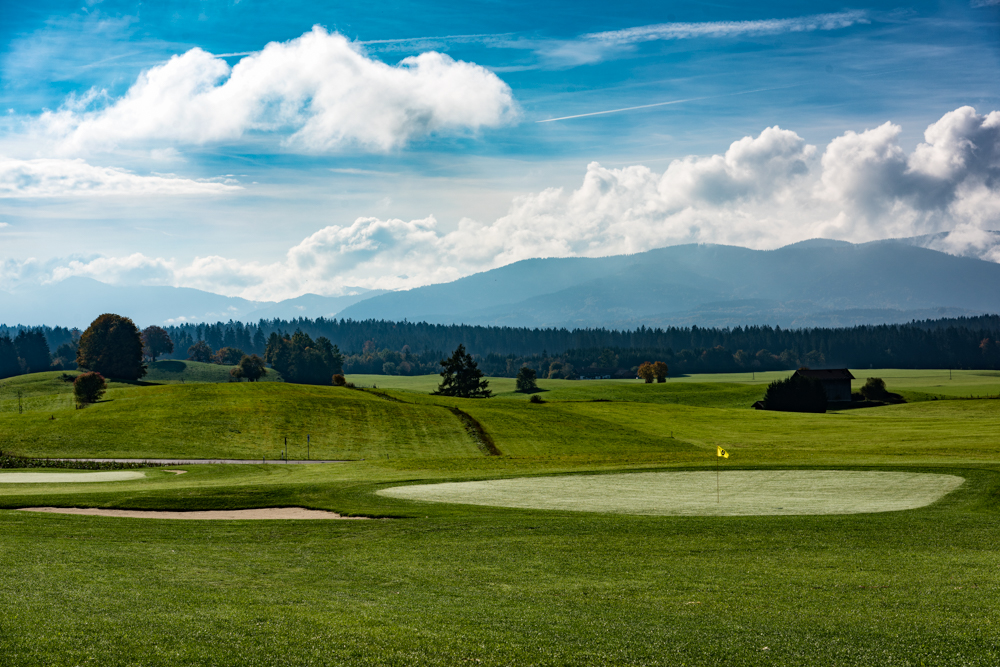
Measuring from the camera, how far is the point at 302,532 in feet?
81.5

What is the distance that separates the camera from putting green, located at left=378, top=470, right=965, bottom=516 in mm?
29609

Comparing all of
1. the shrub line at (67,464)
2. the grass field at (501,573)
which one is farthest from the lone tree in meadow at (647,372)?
the shrub line at (67,464)

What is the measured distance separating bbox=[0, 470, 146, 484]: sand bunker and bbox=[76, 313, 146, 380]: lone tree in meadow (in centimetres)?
10561

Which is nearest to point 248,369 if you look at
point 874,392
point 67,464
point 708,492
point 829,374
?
point 67,464

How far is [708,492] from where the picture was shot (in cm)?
3412

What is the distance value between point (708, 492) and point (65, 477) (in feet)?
129

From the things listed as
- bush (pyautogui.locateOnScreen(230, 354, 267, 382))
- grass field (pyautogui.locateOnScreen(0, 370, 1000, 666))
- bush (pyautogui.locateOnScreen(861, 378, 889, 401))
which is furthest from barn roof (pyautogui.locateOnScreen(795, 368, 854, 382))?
bush (pyautogui.locateOnScreen(230, 354, 267, 382))

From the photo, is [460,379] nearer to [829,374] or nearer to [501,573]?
[829,374]

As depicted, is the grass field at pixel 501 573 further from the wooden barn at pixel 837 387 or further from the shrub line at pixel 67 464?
the wooden barn at pixel 837 387

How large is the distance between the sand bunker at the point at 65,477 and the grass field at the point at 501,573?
1.89m

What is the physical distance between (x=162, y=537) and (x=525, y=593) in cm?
1374

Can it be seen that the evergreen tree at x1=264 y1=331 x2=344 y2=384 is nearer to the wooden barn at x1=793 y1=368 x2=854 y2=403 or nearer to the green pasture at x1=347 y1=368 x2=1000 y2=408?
the green pasture at x1=347 y1=368 x2=1000 y2=408

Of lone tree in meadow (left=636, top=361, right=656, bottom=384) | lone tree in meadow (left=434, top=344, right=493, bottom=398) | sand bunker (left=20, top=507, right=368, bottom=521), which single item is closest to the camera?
sand bunker (left=20, top=507, right=368, bottom=521)

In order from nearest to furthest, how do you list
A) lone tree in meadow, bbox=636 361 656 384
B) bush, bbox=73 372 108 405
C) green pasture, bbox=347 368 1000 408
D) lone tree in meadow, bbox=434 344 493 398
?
bush, bbox=73 372 108 405, lone tree in meadow, bbox=434 344 493 398, green pasture, bbox=347 368 1000 408, lone tree in meadow, bbox=636 361 656 384
